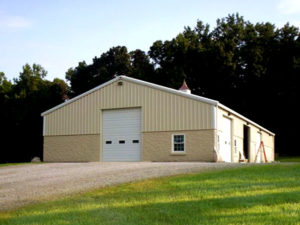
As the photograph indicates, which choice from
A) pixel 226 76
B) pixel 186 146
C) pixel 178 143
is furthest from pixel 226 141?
pixel 226 76

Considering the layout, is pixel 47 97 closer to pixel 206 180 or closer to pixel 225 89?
pixel 225 89

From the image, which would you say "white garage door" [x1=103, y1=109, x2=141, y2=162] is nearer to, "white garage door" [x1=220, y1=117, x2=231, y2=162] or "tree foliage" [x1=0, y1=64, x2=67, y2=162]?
"white garage door" [x1=220, y1=117, x2=231, y2=162]

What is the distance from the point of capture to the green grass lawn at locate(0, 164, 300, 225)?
26.9 feet

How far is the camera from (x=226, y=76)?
43500 mm

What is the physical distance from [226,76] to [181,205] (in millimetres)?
35318

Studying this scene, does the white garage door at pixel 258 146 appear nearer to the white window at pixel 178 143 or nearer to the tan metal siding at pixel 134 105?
the white window at pixel 178 143

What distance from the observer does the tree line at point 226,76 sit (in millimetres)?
42781

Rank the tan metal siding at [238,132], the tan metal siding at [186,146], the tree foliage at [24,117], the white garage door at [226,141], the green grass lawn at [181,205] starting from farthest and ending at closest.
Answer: the tree foliage at [24,117], the white garage door at [226,141], the tan metal siding at [238,132], the tan metal siding at [186,146], the green grass lawn at [181,205]

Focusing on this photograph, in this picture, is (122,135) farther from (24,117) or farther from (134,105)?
(24,117)

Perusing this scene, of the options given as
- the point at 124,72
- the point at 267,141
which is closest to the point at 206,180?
the point at 267,141

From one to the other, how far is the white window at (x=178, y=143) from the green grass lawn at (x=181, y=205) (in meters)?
12.0

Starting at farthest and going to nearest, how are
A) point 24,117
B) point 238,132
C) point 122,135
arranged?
point 24,117 → point 238,132 → point 122,135

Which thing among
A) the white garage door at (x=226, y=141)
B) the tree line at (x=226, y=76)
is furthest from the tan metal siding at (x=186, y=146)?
the tree line at (x=226, y=76)

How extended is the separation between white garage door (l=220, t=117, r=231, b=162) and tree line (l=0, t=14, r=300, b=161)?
1533 cm
